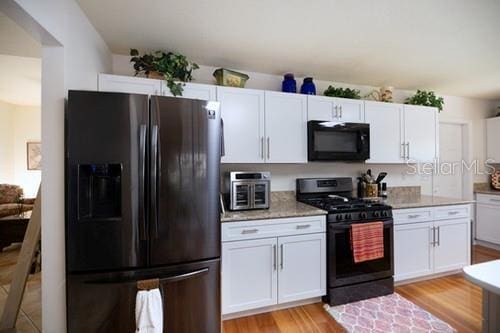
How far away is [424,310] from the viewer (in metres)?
2.15

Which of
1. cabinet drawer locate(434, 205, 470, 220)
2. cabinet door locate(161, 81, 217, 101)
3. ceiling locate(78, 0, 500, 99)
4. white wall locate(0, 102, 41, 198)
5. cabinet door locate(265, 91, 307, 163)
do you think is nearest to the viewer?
ceiling locate(78, 0, 500, 99)

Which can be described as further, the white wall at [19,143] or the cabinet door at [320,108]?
the white wall at [19,143]

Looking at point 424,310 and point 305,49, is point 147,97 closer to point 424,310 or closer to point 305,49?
point 305,49

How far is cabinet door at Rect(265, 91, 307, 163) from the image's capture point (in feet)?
8.00

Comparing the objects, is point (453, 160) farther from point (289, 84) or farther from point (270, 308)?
point (270, 308)

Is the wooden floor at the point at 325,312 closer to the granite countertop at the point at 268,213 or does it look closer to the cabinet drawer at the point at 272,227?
the cabinet drawer at the point at 272,227

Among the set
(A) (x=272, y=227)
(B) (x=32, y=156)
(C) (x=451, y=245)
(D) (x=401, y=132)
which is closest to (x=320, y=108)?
(D) (x=401, y=132)

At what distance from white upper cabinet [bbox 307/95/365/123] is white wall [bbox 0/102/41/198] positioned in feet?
18.8

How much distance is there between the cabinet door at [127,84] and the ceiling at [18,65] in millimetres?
712

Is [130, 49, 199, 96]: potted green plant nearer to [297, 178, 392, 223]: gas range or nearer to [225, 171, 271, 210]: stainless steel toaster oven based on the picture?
[225, 171, 271, 210]: stainless steel toaster oven

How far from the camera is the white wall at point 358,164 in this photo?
8.61ft

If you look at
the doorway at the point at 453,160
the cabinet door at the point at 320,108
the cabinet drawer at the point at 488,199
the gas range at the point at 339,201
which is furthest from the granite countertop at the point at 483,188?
the cabinet door at the point at 320,108

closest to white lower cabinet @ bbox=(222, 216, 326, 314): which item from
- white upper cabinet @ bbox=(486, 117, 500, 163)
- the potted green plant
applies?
the potted green plant

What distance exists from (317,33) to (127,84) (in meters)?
1.69
